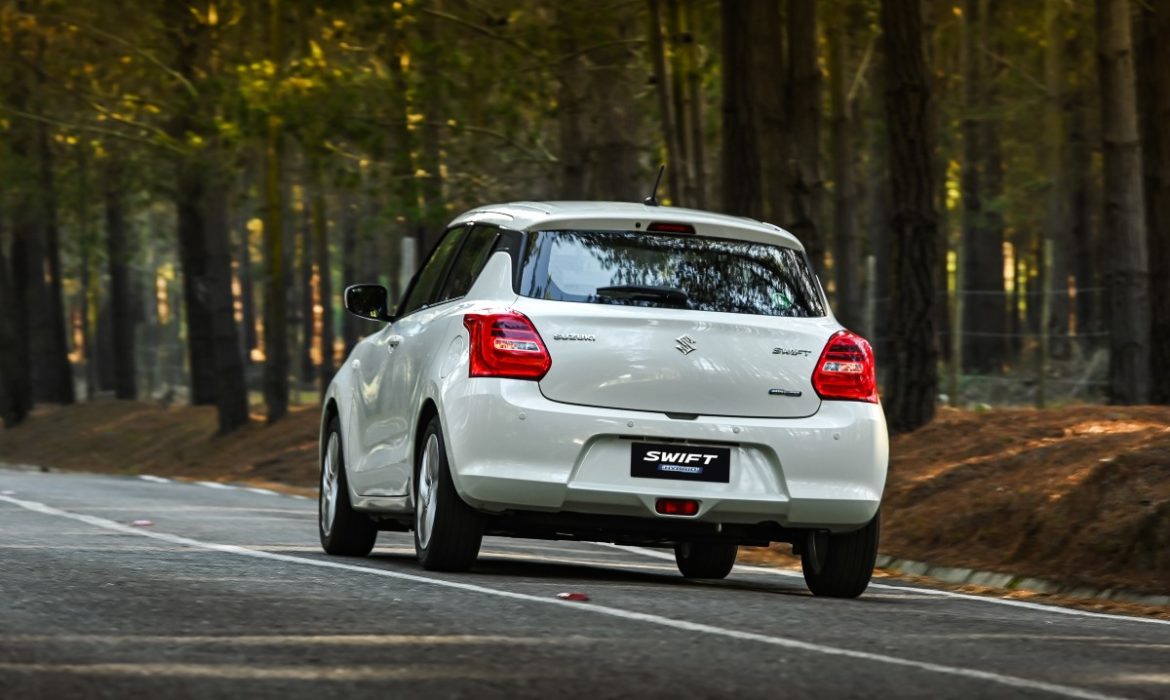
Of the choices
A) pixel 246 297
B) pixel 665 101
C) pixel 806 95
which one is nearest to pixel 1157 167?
pixel 806 95

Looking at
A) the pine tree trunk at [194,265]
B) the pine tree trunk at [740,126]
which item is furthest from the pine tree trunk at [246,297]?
the pine tree trunk at [740,126]

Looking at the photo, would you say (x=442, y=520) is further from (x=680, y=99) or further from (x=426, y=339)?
(x=680, y=99)

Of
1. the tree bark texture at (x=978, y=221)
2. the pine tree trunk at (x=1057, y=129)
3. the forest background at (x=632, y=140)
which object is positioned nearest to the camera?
the forest background at (x=632, y=140)

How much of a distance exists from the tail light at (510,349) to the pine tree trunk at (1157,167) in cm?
1092

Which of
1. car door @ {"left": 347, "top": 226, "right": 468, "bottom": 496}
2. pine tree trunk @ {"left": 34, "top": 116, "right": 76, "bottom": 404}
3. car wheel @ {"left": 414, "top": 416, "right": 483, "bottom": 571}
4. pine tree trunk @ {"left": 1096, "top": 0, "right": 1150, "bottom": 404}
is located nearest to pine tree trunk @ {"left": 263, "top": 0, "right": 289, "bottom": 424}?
pine tree trunk @ {"left": 34, "top": 116, "right": 76, "bottom": 404}

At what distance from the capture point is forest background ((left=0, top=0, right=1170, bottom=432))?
20.5m

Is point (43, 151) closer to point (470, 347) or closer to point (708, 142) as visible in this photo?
point (708, 142)

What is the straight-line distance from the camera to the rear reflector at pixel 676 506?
32.1ft

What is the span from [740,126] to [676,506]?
12447 millimetres

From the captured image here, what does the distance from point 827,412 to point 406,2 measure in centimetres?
1827

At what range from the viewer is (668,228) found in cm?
1023

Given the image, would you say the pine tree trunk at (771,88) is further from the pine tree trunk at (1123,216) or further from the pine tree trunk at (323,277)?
the pine tree trunk at (323,277)

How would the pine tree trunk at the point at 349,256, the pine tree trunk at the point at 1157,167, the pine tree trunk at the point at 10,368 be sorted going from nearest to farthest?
the pine tree trunk at the point at 1157,167, the pine tree trunk at the point at 10,368, the pine tree trunk at the point at 349,256

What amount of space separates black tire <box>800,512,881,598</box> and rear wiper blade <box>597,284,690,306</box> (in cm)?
144
